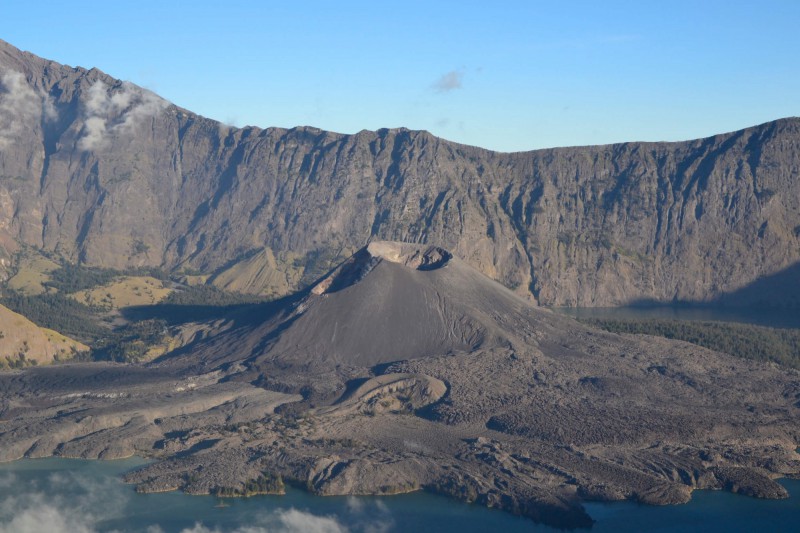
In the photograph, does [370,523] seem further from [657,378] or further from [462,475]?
[657,378]

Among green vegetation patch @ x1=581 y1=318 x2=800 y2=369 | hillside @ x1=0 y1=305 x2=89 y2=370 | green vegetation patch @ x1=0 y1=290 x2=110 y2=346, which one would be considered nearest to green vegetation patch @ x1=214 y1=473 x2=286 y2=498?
hillside @ x1=0 y1=305 x2=89 y2=370

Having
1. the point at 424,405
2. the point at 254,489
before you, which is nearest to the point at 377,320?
the point at 424,405

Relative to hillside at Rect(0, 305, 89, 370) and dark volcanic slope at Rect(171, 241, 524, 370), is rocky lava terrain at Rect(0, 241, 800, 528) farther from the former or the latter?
hillside at Rect(0, 305, 89, 370)

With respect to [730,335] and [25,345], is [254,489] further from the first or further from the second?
[730,335]

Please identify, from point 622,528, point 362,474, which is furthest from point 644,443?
point 362,474

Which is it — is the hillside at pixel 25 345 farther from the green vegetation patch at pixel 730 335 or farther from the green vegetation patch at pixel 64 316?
the green vegetation patch at pixel 730 335
